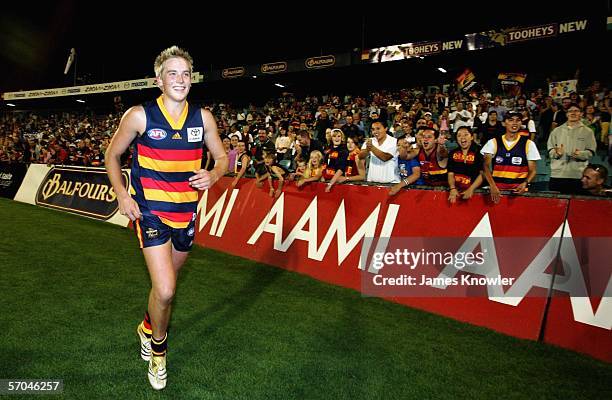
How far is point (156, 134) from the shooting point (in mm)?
3188

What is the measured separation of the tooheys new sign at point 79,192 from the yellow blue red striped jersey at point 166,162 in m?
8.42

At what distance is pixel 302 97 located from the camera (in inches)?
1172

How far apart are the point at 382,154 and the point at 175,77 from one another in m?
4.50

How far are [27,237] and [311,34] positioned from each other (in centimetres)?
2801

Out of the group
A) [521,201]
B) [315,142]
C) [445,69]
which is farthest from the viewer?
[445,69]

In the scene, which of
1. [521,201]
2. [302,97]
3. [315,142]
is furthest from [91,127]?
[521,201]

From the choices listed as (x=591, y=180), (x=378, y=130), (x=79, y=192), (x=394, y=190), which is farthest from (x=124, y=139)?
(x=79, y=192)

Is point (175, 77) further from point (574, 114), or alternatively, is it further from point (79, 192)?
point (79, 192)

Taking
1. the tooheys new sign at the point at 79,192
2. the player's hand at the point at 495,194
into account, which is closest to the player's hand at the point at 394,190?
the player's hand at the point at 495,194

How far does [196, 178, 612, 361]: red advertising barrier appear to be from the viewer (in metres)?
4.63

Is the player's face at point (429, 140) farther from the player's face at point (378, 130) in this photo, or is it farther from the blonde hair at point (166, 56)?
the blonde hair at point (166, 56)

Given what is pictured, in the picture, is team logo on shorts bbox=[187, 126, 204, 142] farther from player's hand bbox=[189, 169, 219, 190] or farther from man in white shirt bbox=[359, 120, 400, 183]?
man in white shirt bbox=[359, 120, 400, 183]

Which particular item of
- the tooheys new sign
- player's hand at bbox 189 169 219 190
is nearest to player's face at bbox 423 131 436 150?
player's hand at bbox 189 169 219 190

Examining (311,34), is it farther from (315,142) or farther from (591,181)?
(591,181)
